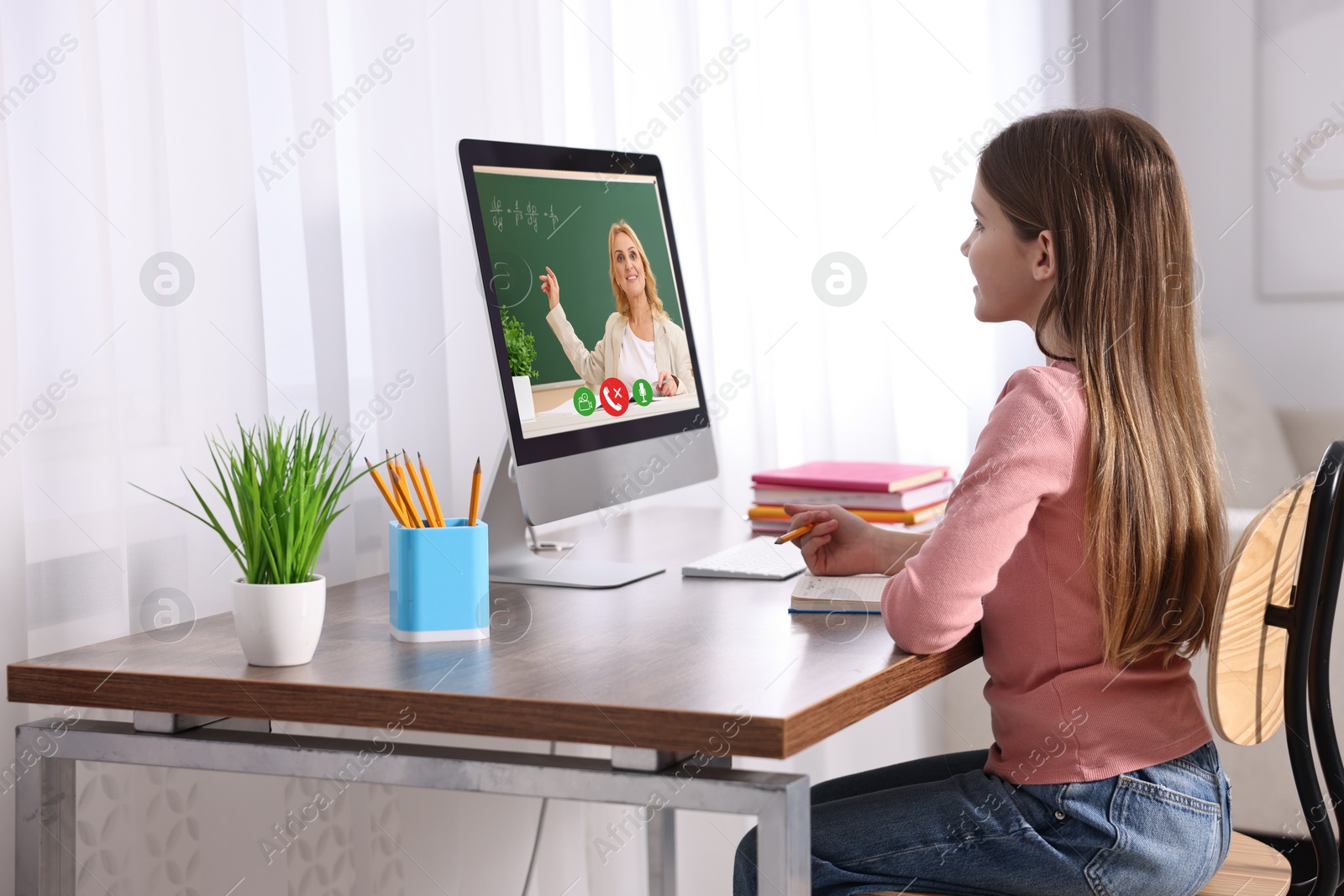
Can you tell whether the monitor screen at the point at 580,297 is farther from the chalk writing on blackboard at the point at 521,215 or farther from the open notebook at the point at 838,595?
the open notebook at the point at 838,595

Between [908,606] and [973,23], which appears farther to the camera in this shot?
[973,23]

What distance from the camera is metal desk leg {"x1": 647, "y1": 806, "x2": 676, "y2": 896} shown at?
5.59 ft

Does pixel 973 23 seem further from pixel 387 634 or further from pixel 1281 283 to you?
pixel 387 634

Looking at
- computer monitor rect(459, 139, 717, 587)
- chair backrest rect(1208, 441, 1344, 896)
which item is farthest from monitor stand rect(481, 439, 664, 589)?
chair backrest rect(1208, 441, 1344, 896)

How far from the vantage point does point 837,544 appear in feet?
4.42

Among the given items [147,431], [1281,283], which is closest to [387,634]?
[147,431]

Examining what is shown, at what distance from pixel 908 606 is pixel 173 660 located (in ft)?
2.04

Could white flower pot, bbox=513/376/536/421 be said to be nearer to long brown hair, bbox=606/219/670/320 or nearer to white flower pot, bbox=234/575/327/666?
long brown hair, bbox=606/219/670/320

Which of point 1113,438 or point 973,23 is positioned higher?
point 973,23

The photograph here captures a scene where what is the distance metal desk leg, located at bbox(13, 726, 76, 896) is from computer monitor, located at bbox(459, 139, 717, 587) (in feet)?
1.64

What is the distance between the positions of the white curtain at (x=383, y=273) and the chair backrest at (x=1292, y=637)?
1.01m

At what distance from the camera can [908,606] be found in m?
1.06

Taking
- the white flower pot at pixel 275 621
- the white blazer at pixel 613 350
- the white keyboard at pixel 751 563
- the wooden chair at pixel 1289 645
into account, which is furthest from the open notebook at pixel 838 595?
the white flower pot at pixel 275 621

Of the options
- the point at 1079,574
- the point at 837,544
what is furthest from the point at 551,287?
the point at 1079,574
